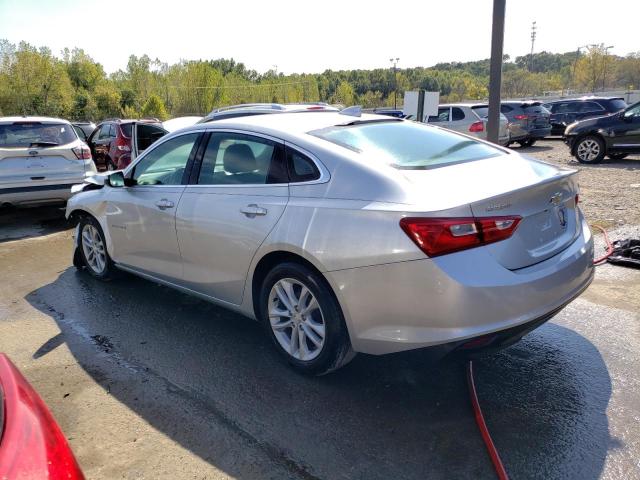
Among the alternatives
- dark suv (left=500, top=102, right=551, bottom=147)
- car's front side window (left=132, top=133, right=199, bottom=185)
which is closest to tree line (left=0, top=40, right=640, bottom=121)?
dark suv (left=500, top=102, right=551, bottom=147)

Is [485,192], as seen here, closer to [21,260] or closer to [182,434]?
[182,434]

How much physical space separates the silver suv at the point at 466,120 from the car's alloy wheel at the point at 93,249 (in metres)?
11.2

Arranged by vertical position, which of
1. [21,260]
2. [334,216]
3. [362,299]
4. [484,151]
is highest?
[484,151]

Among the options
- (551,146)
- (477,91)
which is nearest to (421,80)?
(477,91)

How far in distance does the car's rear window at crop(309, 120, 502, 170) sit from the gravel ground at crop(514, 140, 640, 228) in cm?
410

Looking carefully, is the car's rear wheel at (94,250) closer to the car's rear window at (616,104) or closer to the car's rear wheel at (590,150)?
the car's rear wheel at (590,150)

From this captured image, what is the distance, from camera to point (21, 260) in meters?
6.62

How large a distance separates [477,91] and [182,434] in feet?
328

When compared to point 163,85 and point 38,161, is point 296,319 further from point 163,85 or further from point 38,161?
point 163,85

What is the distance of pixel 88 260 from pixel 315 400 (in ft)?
11.6

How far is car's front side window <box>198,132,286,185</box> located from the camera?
358 centimetres

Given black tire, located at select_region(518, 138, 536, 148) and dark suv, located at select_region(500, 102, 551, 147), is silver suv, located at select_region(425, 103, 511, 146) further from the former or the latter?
black tire, located at select_region(518, 138, 536, 148)

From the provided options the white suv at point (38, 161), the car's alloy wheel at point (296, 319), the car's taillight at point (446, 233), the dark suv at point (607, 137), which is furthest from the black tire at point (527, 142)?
the car's taillight at point (446, 233)

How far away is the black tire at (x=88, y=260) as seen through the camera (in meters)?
5.32
